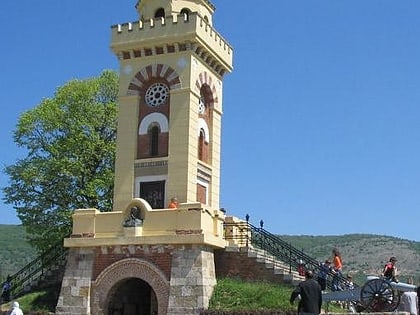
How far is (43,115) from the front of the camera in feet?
114

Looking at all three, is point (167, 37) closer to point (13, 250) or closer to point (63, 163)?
point (63, 163)

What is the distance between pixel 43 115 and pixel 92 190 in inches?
189

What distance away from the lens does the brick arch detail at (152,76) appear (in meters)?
27.4

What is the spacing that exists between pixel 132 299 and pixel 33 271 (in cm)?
501

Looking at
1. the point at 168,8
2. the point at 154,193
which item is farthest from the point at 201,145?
the point at 168,8

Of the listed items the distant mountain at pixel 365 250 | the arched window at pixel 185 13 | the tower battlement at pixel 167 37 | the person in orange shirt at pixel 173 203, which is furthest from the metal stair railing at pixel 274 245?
the distant mountain at pixel 365 250

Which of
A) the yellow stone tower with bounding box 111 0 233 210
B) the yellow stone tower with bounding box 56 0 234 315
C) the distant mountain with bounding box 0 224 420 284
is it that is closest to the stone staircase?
the yellow stone tower with bounding box 56 0 234 315

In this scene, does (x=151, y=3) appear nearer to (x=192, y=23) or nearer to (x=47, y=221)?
(x=192, y=23)

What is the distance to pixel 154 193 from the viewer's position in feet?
88.8

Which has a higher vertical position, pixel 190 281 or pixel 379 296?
pixel 190 281

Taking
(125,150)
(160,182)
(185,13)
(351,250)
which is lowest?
(160,182)

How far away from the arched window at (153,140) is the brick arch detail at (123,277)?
16.4 feet

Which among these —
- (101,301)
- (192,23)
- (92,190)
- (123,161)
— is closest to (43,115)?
(92,190)

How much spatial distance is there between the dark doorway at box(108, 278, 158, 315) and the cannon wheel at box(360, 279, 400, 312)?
9633 mm
